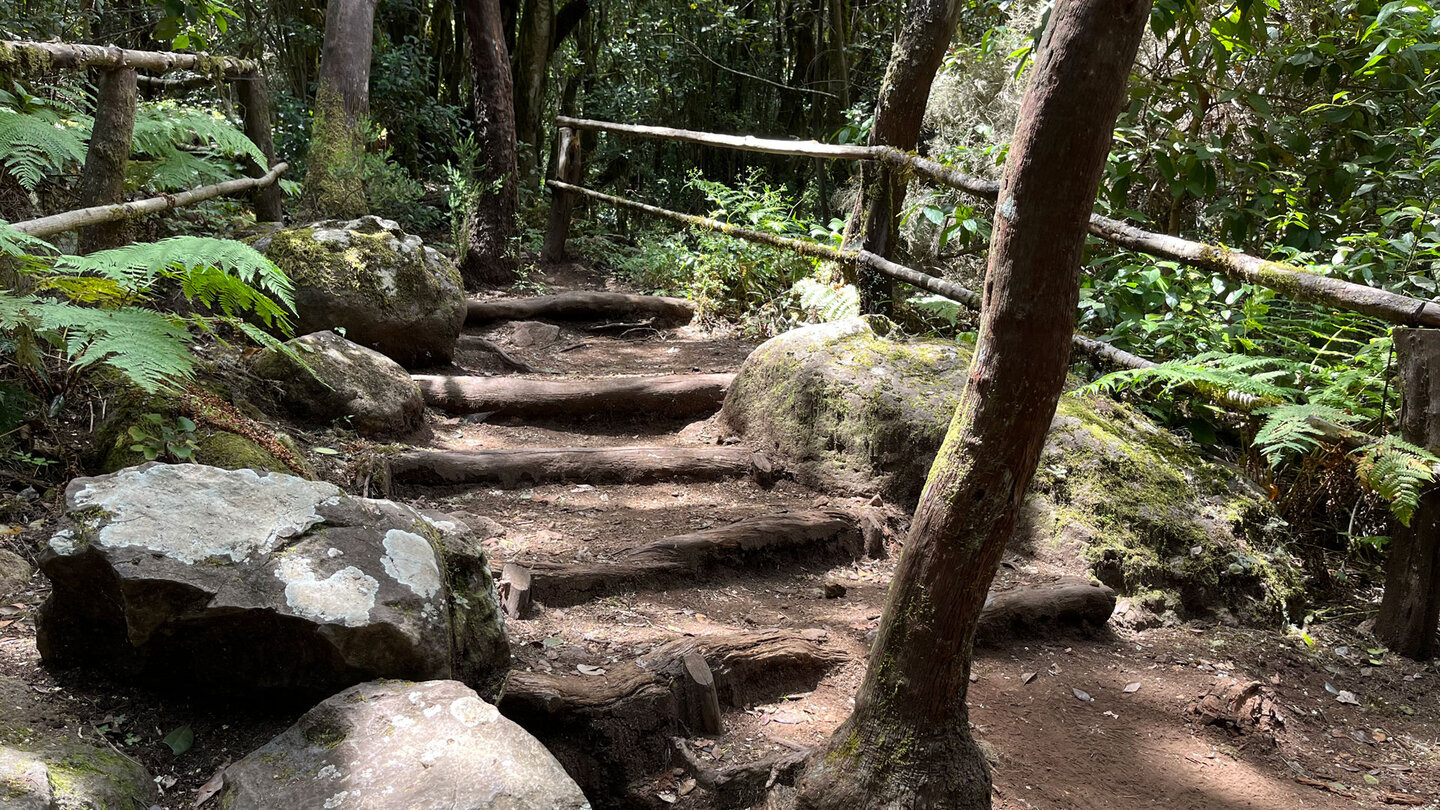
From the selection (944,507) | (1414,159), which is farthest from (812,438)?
(1414,159)

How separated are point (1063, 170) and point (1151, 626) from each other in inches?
84.5

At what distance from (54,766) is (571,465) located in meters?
2.46

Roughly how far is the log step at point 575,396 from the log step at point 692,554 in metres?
1.41

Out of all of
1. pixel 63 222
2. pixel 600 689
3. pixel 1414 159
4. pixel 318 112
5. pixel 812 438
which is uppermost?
pixel 1414 159

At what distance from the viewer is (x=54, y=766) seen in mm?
1545

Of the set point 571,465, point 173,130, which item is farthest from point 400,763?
point 173,130

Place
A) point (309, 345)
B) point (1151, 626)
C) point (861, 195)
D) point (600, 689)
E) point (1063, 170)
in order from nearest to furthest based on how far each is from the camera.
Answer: point (1063, 170), point (600, 689), point (1151, 626), point (309, 345), point (861, 195)

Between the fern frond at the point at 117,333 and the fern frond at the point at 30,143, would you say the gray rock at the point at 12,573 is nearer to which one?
the fern frond at the point at 117,333

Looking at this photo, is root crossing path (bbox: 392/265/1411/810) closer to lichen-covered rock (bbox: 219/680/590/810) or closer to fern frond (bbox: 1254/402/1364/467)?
lichen-covered rock (bbox: 219/680/590/810)

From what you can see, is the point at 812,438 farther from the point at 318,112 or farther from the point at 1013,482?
the point at 318,112

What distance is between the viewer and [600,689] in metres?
2.34

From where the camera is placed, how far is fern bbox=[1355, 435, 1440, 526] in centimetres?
252

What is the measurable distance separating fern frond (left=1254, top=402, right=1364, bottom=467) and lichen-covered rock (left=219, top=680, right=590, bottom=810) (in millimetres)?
2461

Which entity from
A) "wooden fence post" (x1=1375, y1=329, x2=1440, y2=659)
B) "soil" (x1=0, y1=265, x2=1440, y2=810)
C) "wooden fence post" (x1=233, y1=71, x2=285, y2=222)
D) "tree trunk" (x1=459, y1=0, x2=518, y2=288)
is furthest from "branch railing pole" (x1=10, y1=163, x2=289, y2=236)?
"wooden fence post" (x1=1375, y1=329, x2=1440, y2=659)
